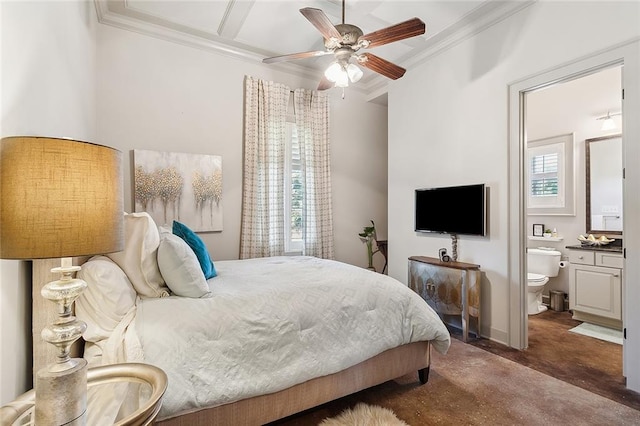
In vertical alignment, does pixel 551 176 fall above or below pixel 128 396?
above

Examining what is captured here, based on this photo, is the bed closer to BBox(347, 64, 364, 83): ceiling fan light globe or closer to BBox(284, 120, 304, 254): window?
BBox(347, 64, 364, 83): ceiling fan light globe

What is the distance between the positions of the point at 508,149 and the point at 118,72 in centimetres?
388

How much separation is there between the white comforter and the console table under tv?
0.89 metres

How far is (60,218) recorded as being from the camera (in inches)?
29.1

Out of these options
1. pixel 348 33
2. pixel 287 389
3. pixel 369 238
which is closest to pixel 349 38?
pixel 348 33

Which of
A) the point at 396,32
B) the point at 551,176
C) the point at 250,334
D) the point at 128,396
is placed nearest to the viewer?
the point at 128,396

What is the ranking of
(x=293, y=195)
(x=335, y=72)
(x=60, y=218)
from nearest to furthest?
(x=60, y=218) → (x=335, y=72) → (x=293, y=195)

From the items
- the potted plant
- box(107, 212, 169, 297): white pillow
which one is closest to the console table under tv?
the potted plant

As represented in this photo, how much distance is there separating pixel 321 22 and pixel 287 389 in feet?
7.35

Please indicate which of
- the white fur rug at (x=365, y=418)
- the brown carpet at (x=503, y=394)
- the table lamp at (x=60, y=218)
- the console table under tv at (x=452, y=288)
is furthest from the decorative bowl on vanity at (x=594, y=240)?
the table lamp at (x=60, y=218)

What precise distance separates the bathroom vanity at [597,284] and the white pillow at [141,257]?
4.18 m

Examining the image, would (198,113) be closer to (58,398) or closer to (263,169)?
(263,169)

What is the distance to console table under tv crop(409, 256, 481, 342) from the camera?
9.32 ft

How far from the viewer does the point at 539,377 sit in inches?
87.9
